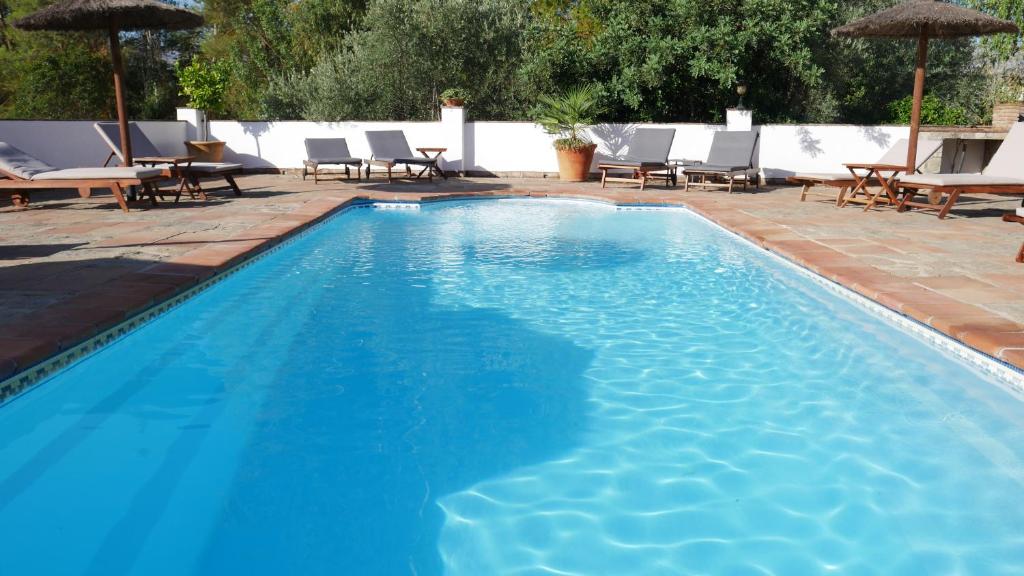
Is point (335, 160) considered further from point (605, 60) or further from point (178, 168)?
point (605, 60)

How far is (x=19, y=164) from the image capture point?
27.5 feet

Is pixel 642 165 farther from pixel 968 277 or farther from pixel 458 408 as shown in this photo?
pixel 458 408

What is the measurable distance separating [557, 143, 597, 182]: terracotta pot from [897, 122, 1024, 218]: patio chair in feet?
17.3

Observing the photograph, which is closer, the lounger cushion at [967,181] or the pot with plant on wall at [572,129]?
the lounger cushion at [967,181]

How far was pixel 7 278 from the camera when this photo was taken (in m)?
4.76

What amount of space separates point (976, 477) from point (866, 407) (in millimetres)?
696

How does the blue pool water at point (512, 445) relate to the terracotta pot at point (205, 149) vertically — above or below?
below

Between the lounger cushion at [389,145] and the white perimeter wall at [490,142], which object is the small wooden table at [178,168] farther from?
the lounger cushion at [389,145]

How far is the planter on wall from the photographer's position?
1326 centimetres

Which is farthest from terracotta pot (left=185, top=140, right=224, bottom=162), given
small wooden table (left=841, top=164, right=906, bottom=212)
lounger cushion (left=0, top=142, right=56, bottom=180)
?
small wooden table (left=841, top=164, right=906, bottom=212)

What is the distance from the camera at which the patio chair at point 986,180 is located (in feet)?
26.0

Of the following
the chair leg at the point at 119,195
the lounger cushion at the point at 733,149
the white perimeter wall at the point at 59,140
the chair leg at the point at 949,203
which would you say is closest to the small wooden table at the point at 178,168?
the chair leg at the point at 119,195

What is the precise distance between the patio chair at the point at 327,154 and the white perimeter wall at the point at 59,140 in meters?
3.17

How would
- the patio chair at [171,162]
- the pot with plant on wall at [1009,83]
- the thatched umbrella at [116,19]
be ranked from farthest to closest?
the pot with plant on wall at [1009,83] < the patio chair at [171,162] < the thatched umbrella at [116,19]
